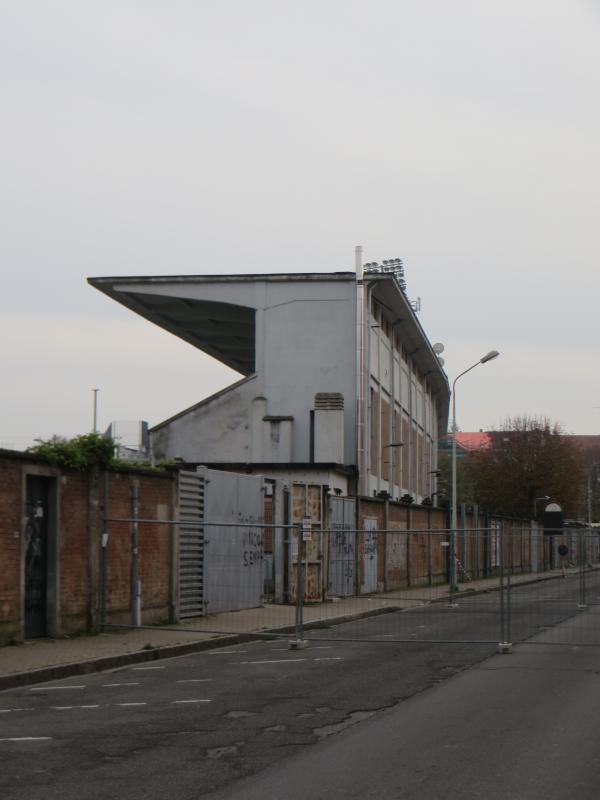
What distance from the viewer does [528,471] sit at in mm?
75438

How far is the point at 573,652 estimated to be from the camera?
16.2 m

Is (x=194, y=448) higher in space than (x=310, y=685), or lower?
higher

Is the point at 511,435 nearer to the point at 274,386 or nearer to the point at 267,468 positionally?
the point at 274,386

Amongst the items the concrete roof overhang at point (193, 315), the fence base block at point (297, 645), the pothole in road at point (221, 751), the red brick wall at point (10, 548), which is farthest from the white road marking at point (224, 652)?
the concrete roof overhang at point (193, 315)

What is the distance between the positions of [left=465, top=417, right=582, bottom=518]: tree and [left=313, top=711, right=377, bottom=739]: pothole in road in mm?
65310

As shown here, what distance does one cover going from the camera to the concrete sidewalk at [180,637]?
13862 millimetres

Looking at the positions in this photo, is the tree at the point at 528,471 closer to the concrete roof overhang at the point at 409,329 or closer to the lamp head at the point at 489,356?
the concrete roof overhang at the point at 409,329

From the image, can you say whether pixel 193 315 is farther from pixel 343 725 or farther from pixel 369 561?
pixel 343 725

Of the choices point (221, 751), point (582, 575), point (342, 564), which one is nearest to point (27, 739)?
point (221, 751)

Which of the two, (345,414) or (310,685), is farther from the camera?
(345,414)

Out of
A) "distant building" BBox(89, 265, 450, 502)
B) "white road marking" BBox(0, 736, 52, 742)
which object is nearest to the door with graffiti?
"distant building" BBox(89, 265, 450, 502)

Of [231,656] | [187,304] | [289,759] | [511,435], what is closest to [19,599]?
[231,656]

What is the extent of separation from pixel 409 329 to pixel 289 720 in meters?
38.3

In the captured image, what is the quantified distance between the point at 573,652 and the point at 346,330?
24.0m
